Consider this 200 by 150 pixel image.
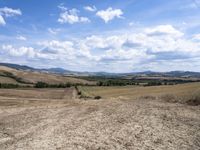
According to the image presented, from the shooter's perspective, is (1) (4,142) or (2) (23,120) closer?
(1) (4,142)

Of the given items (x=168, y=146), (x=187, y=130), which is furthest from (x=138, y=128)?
(x=168, y=146)

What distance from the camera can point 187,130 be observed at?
23.2 m

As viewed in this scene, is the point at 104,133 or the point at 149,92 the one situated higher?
the point at 104,133

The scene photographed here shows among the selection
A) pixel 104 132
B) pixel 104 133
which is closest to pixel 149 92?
pixel 104 132

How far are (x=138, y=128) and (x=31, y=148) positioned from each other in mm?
8501

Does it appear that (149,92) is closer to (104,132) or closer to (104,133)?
(104,132)

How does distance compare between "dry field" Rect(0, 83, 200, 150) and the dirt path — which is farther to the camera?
the dirt path

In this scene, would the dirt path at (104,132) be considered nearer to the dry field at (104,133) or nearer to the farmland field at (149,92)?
the dry field at (104,133)

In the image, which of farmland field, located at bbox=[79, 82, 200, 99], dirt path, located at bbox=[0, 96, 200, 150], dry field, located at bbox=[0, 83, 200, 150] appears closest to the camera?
dry field, located at bbox=[0, 83, 200, 150]

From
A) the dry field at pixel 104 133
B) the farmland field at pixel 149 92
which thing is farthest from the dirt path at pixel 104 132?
the farmland field at pixel 149 92

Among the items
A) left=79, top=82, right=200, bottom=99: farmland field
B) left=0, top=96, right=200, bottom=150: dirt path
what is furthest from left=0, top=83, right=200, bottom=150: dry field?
left=79, top=82, right=200, bottom=99: farmland field

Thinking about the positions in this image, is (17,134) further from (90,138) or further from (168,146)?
(168,146)

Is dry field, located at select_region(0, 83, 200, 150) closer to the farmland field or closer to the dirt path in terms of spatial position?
the dirt path

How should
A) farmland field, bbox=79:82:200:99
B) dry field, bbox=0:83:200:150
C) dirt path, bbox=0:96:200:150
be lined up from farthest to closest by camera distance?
farmland field, bbox=79:82:200:99 → dirt path, bbox=0:96:200:150 → dry field, bbox=0:83:200:150
